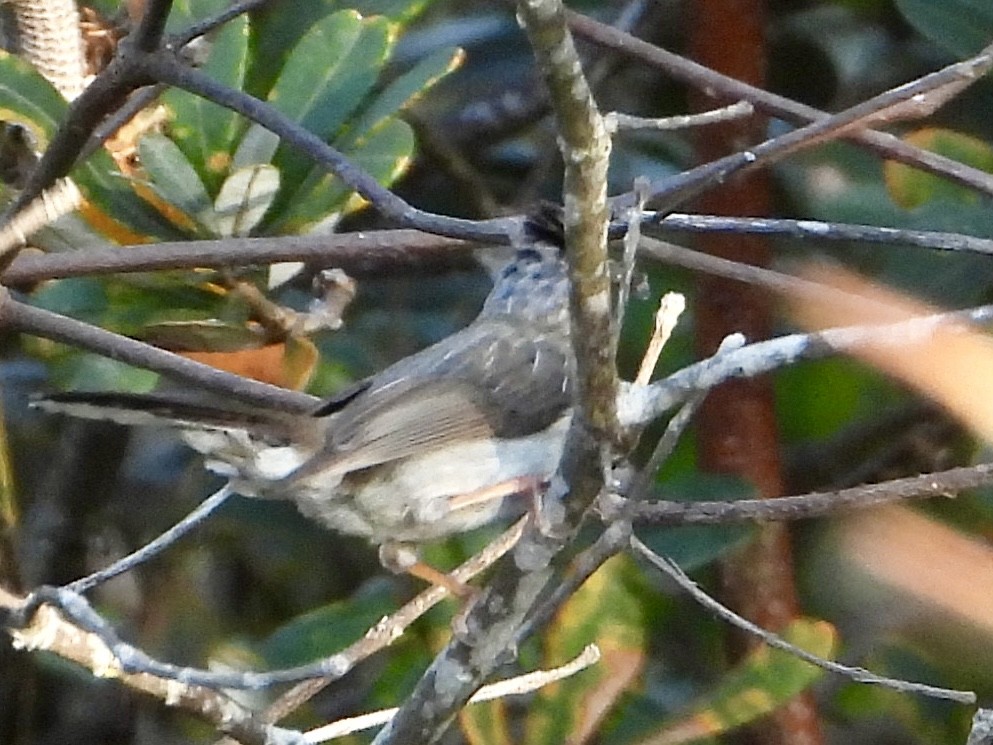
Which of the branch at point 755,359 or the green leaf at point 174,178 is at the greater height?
the branch at point 755,359

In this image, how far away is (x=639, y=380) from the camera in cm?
142

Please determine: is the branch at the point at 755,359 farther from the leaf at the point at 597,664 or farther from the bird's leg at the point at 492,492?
the leaf at the point at 597,664

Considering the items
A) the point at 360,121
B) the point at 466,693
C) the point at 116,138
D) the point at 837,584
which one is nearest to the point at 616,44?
the point at 360,121

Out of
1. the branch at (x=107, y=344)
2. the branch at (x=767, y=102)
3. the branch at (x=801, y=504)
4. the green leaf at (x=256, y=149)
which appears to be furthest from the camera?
the green leaf at (x=256, y=149)

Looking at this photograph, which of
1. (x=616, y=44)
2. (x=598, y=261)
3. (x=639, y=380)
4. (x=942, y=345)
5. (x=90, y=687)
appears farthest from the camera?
(x=90, y=687)

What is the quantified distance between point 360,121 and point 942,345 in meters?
0.83

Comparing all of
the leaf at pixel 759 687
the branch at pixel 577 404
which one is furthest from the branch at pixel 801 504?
the leaf at pixel 759 687

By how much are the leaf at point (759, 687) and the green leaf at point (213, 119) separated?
892mm

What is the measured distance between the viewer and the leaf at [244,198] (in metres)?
1.94

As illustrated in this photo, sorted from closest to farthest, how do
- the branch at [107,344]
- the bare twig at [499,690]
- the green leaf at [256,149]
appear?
the bare twig at [499,690] → the branch at [107,344] → the green leaf at [256,149]

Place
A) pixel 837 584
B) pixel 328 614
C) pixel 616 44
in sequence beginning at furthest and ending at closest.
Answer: pixel 837 584 < pixel 328 614 < pixel 616 44

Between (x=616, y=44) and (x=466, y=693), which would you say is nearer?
(x=466, y=693)

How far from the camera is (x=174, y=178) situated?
191 cm

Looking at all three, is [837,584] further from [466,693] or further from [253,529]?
[466,693]
